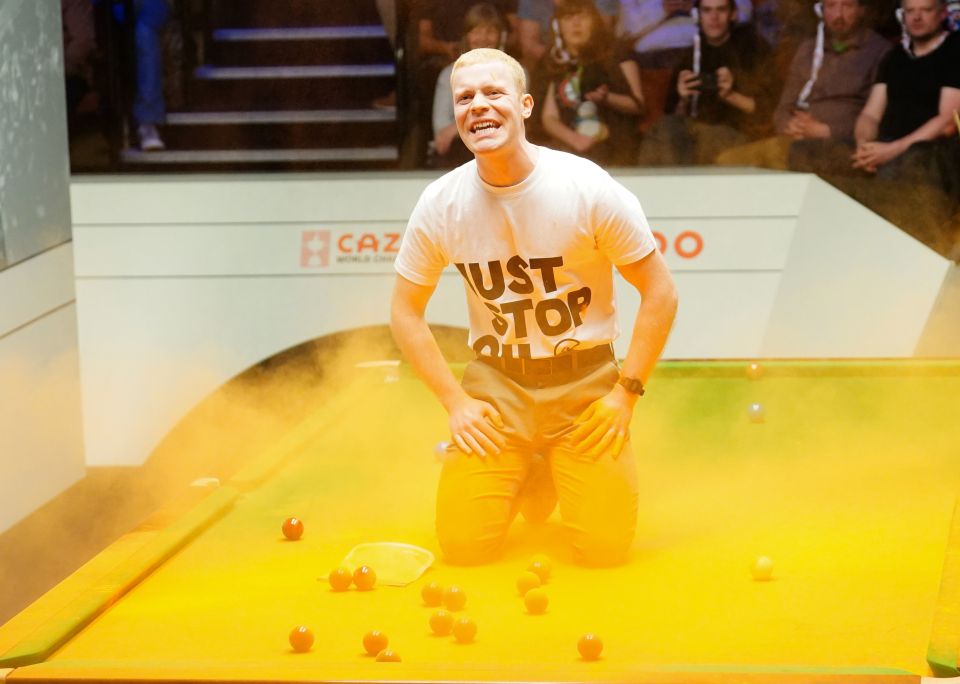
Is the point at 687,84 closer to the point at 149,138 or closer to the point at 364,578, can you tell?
the point at 149,138

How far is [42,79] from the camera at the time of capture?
4.20 metres

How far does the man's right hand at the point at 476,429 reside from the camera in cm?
257

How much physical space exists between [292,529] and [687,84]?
85.6 inches

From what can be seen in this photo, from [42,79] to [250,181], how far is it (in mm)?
767

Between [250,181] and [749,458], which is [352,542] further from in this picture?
[250,181]

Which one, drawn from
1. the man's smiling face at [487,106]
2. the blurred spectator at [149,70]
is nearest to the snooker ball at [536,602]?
the man's smiling face at [487,106]

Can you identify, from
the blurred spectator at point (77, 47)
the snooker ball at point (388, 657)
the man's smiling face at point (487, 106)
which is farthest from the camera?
the blurred spectator at point (77, 47)

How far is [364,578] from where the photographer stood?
2303mm

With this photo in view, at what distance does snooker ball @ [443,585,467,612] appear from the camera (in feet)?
7.10

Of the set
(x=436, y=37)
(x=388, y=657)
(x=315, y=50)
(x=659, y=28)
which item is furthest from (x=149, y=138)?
(x=388, y=657)

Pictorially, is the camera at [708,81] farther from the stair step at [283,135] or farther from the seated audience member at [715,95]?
the stair step at [283,135]

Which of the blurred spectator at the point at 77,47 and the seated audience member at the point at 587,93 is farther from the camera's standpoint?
the blurred spectator at the point at 77,47

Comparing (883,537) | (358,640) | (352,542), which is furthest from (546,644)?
(883,537)

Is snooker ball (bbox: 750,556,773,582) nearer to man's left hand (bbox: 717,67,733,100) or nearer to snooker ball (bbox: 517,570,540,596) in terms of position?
snooker ball (bbox: 517,570,540,596)
